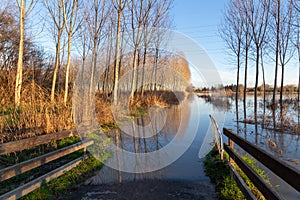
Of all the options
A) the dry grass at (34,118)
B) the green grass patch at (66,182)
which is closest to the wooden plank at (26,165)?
the green grass patch at (66,182)

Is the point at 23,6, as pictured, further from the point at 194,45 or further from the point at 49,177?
the point at 49,177

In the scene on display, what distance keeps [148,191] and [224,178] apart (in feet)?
4.87

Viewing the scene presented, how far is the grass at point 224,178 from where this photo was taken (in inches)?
148

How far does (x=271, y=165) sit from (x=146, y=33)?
17720 millimetres

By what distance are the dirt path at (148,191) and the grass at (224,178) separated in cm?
18

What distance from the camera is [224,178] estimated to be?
14.4ft

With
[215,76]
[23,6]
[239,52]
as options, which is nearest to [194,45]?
[215,76]

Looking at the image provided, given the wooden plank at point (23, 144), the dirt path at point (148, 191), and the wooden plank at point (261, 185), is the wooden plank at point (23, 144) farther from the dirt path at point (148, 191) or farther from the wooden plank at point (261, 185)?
the wooden plank at point (261, 185)

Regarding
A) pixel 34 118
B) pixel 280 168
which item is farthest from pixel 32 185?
pixel 280 168

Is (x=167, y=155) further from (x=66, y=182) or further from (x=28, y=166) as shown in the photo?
(x=28, y=166)

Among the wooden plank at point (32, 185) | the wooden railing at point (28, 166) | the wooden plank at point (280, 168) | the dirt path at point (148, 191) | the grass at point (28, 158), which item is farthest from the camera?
the grass at point (28, 158)

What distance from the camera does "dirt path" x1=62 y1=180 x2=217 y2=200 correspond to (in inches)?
150

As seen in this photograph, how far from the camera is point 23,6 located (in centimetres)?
994

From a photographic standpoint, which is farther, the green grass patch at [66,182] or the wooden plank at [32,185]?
the green grass patch at [66,182]
